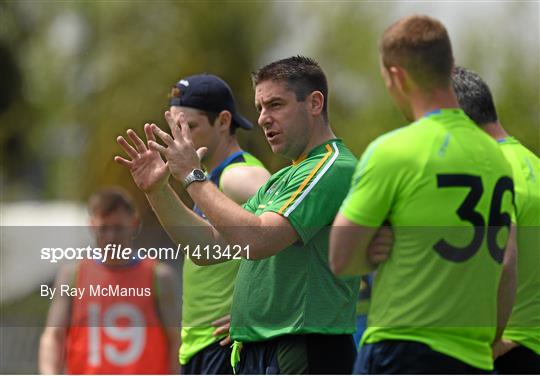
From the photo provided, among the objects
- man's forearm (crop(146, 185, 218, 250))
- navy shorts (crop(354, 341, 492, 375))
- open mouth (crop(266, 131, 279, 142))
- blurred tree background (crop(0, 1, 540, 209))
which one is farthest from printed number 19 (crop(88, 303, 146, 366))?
blurred tree background (crop(0, 1, 540, 209))

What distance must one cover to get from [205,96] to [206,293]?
3.85 feet

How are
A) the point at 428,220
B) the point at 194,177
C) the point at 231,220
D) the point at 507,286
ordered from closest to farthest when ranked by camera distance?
the point at 428,220 < the point at 507,286 < the point at 231,220 < the point at 194,177

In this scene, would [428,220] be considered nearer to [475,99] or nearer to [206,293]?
[475,99]

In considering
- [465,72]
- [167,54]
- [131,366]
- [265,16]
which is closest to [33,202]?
[167,54]

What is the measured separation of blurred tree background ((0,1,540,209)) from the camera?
81.4 feet

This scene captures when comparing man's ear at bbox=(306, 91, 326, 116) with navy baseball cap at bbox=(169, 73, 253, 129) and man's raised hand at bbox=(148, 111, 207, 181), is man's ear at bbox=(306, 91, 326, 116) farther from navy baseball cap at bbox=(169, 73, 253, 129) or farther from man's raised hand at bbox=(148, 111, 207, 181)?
navy baseball cap at bbox=(169, 73, 253, 129)

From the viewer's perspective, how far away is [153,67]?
27.5 m

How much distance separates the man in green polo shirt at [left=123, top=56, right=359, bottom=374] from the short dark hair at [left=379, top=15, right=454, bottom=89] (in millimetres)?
986

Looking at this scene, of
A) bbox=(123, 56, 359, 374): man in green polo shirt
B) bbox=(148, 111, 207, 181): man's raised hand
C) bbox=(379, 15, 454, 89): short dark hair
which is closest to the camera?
bbox=(379, 15, 454, 89): short dark hair

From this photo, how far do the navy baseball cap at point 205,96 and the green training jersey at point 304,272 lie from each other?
1753 millimetres

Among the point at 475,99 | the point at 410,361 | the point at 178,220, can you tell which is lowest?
the point at 410,361

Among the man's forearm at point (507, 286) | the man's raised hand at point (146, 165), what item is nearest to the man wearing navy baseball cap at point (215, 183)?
the man's raised hand at point (146, 165)

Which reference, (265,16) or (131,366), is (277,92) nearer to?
(131,366)

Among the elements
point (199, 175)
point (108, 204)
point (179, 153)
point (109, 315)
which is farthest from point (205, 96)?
point (199, 175)
